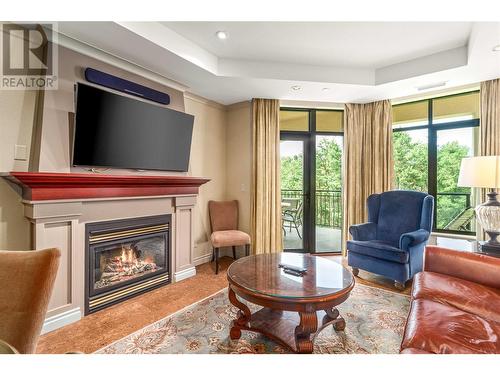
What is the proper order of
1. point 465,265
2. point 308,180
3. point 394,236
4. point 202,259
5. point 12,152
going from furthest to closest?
point 308,180
point 202,259
point 394,236
point 12,152
point 465,265

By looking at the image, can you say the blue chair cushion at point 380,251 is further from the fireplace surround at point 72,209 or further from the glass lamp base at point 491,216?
the fireplace surround at point 72,209

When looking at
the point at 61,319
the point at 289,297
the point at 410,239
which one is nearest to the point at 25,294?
the point at 61,319

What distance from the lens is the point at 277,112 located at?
159 inches

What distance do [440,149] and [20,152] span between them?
5.23m

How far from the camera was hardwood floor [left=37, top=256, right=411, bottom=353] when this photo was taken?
1.92 m

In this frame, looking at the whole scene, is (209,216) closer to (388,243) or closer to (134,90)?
(134,90)

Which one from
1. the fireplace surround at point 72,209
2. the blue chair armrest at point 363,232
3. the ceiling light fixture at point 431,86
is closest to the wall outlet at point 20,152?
the fireplace surround at point 72,209

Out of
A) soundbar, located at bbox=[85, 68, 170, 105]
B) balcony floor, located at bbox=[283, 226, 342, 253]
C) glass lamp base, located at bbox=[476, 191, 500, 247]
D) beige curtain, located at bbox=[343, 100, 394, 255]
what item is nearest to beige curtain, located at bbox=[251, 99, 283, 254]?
balcony floor, located at bbox=[283, 226, 342, 253]

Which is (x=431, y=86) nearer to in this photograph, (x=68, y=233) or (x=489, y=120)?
(x=489, y=120)

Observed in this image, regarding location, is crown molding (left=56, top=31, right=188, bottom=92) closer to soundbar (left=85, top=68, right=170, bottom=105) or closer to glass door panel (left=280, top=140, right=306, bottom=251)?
soundbar (left=85, top=68, right=170, bottom=105)

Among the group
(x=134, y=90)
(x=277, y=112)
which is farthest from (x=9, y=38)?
(x=277, y=112)

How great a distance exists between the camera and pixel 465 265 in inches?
76.2

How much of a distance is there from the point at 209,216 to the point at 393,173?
3.05 meters

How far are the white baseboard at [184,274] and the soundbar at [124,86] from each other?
2.17 meters
